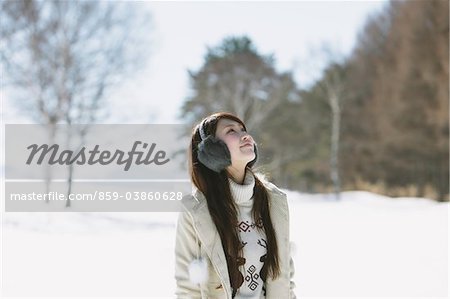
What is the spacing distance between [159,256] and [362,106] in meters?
18.1

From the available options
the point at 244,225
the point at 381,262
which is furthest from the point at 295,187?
the point at 244,225

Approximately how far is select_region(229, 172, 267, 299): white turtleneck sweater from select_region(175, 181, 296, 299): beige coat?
0.14 ft

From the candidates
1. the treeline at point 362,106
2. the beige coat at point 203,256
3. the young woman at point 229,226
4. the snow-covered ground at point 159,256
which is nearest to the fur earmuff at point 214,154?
the young woman at point 229,226

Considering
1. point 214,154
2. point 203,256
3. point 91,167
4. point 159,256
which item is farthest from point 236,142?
point 91,167

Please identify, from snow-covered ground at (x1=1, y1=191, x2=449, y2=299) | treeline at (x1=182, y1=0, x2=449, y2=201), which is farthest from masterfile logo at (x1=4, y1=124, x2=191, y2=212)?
treeline at (x1=182, y1=0, x2=449, y2=201)

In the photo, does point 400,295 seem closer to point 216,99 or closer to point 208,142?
point 208,142

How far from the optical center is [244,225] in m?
1.57

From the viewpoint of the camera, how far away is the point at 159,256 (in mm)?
5422

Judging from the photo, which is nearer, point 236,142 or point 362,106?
point 236,142

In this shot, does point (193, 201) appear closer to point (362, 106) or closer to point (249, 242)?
point (249, 242)

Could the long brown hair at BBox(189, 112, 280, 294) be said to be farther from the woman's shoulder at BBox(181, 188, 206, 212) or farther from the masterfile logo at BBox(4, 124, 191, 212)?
the masterfile logo at BBox(4, 124, 191, 212)

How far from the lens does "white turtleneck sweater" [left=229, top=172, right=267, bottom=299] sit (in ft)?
5.07

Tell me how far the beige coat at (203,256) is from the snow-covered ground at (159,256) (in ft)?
8.48

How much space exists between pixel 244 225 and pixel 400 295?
2.88 meters
